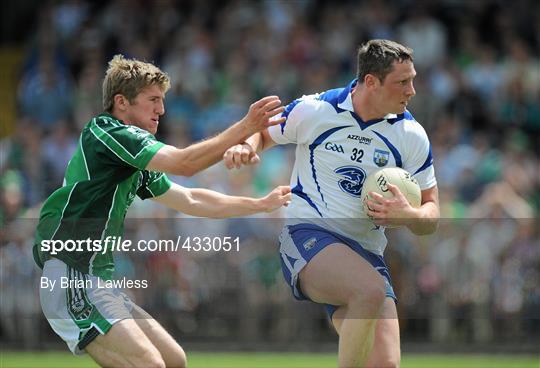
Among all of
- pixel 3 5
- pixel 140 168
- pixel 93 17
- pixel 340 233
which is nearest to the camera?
pixel 140 168

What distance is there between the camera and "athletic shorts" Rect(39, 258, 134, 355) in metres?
6.99

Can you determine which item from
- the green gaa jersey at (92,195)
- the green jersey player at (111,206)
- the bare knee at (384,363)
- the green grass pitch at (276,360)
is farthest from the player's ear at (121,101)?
the green grass pitch at (276,360)

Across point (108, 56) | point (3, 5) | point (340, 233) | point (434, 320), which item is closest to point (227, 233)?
point (434, 320)

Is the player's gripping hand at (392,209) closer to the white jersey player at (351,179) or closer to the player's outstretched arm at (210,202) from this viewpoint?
the white jersey player at (351,179)

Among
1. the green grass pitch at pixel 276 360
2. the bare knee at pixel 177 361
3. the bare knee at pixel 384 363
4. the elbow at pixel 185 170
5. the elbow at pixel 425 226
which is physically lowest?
the green grass pitch at pixel 276 360

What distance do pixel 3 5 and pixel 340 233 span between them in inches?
588

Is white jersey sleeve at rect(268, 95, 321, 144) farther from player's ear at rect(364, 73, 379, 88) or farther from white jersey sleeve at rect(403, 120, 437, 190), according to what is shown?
white jersey sleeve at rect(403, 120, 437, 190)

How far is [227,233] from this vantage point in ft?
45.4

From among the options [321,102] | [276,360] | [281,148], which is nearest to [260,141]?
[321,102]

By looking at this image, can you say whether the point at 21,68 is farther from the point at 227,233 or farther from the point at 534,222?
the point at 534,222

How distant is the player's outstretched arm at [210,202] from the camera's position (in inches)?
299

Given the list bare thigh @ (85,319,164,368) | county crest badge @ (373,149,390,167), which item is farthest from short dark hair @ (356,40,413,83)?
bare thigh @ (85,319,164,368)

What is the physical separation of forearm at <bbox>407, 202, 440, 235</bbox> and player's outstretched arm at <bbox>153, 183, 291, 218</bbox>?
85 centimetres

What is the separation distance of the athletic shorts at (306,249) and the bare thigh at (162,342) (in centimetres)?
98
